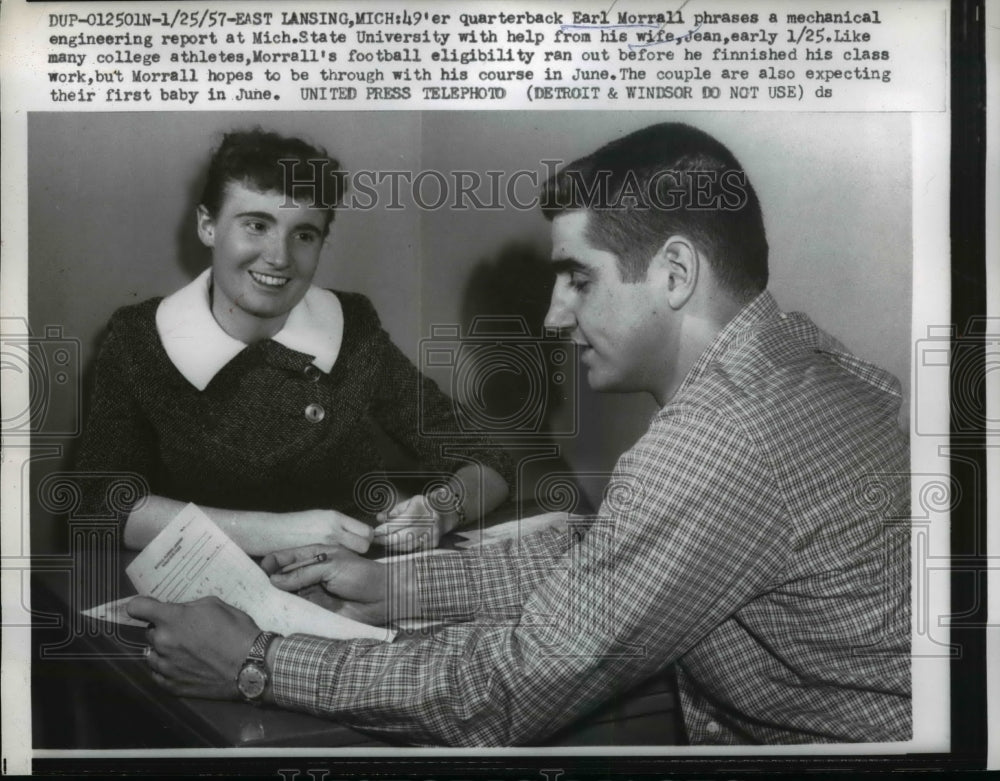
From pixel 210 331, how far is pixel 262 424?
19cm

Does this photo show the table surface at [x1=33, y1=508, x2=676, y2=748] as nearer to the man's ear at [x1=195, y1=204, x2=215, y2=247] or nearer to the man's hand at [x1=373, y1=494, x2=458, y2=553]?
the man's hand at [x1=373, y1=494, x2=458, y2=553]

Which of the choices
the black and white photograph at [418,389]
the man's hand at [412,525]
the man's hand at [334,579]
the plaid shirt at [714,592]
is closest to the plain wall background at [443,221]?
the black and white photograph at [418,389]

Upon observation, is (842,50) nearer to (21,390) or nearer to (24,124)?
(24,124)

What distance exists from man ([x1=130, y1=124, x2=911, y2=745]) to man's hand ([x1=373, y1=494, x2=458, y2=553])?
5 centimetres

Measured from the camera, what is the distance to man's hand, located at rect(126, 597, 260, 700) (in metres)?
1.74

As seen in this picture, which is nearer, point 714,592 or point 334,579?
point 714,592

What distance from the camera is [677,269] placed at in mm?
1759

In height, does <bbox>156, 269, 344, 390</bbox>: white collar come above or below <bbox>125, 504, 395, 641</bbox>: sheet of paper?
above

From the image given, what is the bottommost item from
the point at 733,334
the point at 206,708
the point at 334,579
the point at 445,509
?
the point at 206,708

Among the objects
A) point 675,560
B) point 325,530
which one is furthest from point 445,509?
point 675,560

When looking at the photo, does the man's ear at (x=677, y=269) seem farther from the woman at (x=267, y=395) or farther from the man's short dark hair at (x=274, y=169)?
the man's short dark hair at (x=274, y=169)

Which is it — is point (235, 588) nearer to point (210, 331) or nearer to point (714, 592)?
point (210, 331)

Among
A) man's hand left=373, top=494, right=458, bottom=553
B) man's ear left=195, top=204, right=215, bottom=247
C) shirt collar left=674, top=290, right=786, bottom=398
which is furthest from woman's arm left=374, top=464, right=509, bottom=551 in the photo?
man's ear left=195, top=204, right=215, bottom=247

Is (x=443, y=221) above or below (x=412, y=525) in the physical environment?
above
